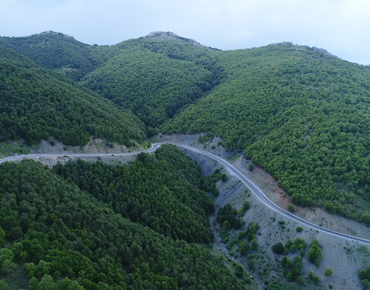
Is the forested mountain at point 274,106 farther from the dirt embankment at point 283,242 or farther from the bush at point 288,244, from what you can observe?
the bush at point 288,244

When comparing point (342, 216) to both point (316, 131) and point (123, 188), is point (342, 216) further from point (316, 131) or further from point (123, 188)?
point (123, 188)

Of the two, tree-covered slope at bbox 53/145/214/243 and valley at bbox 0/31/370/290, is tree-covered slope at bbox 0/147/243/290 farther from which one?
tree-covered slope at bbox 53/145/214/243

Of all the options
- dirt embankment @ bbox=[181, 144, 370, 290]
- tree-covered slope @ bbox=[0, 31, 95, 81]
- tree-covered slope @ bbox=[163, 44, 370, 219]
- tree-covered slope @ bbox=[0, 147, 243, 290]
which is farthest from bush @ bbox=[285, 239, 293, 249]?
Result: tree-covered slope @ bbox=[0, 31, 95, 81]

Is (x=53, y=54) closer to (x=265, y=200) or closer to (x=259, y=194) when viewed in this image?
(x=259, y=194)

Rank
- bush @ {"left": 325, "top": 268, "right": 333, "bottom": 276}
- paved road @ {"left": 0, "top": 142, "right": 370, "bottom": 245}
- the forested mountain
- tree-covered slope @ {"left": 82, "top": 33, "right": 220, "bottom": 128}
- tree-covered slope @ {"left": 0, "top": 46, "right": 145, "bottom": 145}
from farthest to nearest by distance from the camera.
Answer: tree-covered slope @ {"left": 82, "top": 33, "right": 220, "bottom": 128}
the forested mountain
tree-covered slope @ {"left": 0, "top": 46, "right": 145, "bottom": 145}
paved road @ {"left": 0, "top": 142, "right": 370, "bottom": 245}
bush @ {"left": 325, "top": 268, "right": 333, "bottom": 276}

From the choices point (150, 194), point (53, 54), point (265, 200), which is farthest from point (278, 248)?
point (53, 54)
